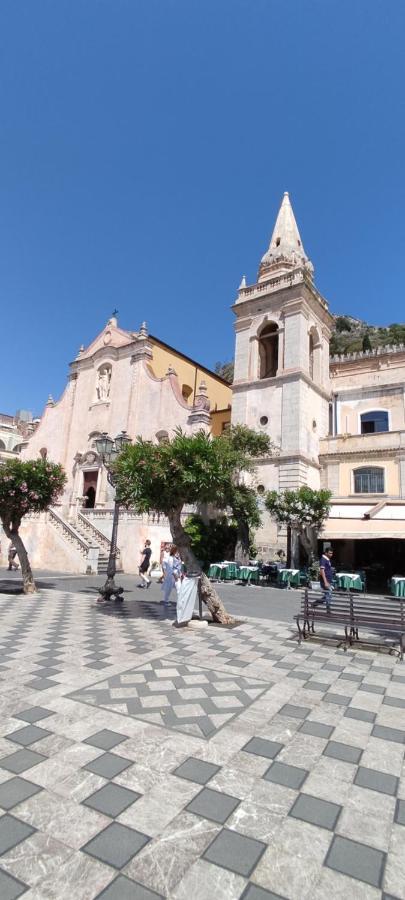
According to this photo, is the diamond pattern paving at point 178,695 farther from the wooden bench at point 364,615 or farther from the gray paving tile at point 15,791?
Result: the wooden bench at point 364,615

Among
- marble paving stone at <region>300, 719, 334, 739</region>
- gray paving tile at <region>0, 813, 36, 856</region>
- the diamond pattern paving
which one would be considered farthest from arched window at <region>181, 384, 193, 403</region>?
gray paving tile at <region>0, 813, 36, 856</region>

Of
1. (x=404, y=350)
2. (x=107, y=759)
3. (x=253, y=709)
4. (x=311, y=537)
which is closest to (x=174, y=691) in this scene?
(x=253, y=709)

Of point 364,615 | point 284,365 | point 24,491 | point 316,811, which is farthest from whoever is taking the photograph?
point 284,365

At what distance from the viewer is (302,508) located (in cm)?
1936

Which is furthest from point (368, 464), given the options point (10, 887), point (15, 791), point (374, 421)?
point (10, 887)

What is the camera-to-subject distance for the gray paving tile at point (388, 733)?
4234mm

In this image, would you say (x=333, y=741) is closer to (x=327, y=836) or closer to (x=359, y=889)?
(x=327, y=836)

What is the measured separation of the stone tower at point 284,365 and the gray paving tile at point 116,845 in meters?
20.8

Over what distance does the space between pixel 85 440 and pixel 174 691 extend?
28074 millimetres

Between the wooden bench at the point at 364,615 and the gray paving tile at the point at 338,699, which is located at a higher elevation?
the wooden bench at the point at 364,615

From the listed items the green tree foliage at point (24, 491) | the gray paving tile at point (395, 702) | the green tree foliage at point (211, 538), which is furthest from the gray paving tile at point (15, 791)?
the green tree foliage at point (211, 538)

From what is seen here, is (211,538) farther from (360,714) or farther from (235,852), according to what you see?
(235,852)

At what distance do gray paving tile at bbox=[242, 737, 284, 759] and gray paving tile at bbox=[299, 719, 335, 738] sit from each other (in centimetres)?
46

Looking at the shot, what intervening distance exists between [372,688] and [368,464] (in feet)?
67.8
